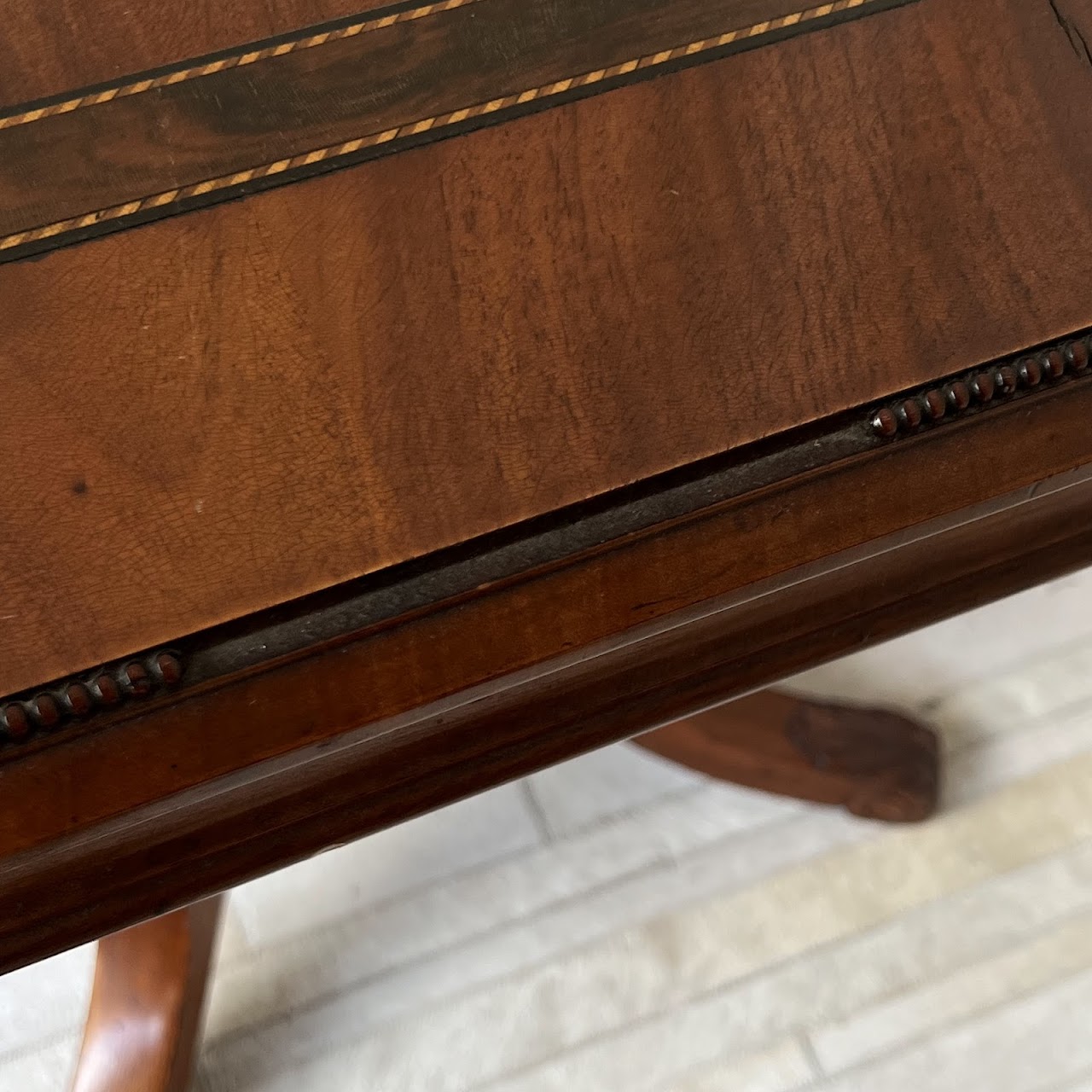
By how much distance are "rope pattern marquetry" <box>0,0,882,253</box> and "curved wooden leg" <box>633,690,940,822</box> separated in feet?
1.83

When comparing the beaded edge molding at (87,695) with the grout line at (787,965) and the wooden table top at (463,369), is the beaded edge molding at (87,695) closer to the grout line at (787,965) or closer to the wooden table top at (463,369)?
the wooden table top at (463,369)

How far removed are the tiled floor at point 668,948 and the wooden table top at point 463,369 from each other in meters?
0.52

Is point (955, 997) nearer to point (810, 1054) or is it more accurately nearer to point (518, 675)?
point (810, 1054)

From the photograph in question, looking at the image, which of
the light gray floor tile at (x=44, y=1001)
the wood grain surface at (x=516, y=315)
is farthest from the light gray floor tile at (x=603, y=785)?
the wood grain surface at (x=516, y=315)

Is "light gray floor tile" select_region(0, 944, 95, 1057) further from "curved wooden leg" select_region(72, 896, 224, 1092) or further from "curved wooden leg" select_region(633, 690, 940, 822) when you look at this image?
"curved wooden leg" select_region(633, 690, 940, 822)

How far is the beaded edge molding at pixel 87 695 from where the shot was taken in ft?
1.48

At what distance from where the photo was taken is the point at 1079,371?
21.0 inches

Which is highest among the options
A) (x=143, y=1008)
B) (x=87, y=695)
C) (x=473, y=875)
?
(x=473, y=875)

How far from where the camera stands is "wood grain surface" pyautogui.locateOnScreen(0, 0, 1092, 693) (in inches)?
18.9

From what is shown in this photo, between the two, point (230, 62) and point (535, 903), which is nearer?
point (230, 62)

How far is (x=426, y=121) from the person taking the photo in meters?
0.54

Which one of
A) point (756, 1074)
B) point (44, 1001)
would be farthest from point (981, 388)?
point (44, 1001)

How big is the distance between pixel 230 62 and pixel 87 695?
28 centimetres

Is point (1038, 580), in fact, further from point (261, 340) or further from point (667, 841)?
point (667, 841)
